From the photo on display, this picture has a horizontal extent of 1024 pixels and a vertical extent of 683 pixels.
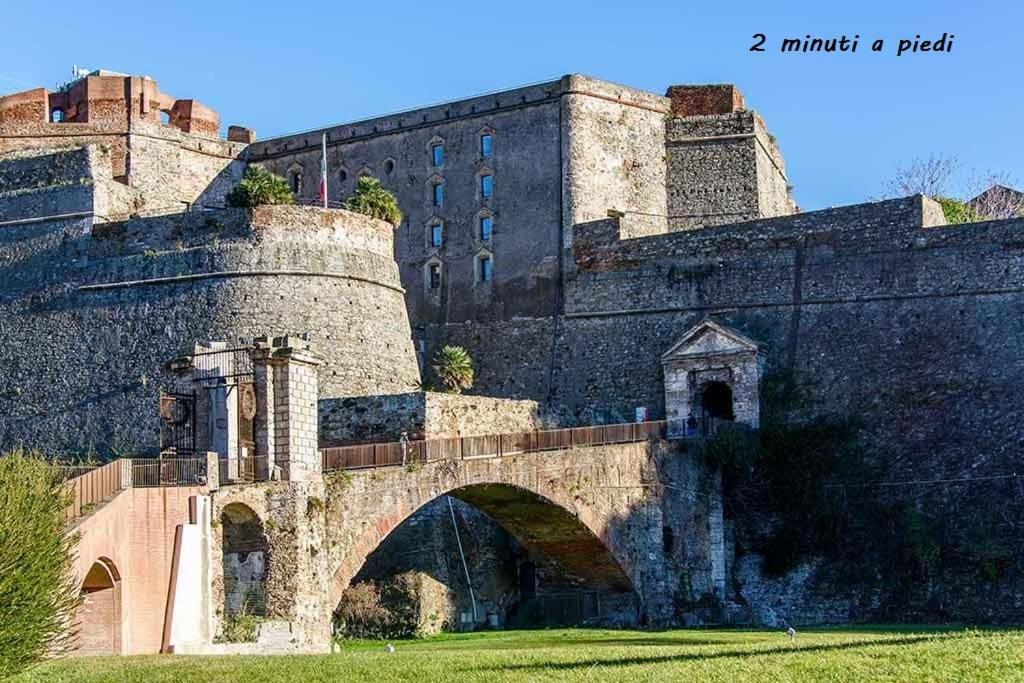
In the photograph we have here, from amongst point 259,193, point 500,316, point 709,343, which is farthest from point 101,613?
point 500,316

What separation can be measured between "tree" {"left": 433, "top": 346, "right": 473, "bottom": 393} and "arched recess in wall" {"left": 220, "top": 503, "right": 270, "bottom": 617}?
22266 mm

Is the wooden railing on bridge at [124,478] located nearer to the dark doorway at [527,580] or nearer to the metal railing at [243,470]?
the metal railing at [243,470]

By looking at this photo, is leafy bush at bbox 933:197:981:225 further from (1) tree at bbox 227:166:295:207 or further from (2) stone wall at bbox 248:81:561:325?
(1) tree at bbox 227:166:295:207

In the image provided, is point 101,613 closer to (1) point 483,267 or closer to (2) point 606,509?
(2) point 606,509

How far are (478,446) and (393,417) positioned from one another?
4.45 metres

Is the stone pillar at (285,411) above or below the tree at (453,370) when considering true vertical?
below

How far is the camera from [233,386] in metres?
39.4

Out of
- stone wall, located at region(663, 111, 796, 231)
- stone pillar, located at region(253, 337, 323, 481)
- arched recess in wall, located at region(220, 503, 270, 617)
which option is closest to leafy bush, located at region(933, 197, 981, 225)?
stone wall, located at region(663, 111, 796, 231)

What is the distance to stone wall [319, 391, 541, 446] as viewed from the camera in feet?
161

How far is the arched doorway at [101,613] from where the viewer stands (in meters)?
34.1

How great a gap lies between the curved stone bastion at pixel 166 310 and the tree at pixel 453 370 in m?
3.01

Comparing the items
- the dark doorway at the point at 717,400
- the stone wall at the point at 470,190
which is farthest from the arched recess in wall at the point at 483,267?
the dark doorway at the point at 717,400

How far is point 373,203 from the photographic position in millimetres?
58312

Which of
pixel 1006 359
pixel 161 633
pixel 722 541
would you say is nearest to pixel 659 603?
pixel 722 541
